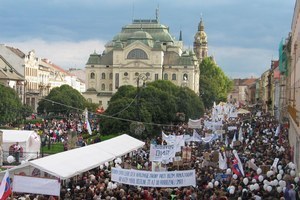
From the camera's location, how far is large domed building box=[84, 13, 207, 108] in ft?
450

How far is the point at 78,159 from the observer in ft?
79.6

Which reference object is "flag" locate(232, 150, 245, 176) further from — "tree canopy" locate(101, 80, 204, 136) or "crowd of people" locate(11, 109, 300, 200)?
"tree canopy" locate(101, 80, 204, 136)

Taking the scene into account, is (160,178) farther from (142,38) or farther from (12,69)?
(142,38)

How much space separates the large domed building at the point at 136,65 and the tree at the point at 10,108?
5903 cm

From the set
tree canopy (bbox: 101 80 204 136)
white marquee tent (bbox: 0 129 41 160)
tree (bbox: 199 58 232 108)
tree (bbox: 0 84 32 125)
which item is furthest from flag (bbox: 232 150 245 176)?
tree (bbox: 199 58 232 108)

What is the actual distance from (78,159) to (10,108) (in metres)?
46.3

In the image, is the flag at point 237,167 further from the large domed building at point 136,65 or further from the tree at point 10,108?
the large domed building at point 136,65

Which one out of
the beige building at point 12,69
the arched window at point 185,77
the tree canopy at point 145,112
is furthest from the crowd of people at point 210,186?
the arched window at point 185,77

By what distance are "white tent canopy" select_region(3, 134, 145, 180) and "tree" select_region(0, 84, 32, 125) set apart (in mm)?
36762

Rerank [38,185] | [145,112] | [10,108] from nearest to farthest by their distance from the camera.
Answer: [38,185], [145,112], [10,108]

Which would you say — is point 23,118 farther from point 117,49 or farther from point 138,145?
point 117,49

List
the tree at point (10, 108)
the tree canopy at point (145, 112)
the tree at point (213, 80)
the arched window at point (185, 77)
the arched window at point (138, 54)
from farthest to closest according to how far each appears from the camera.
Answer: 1. the tree at point (213, 80)
2. the arched window at point (138, 54)
3. the arched window at point (185, 77)
4. the tree at point (10, 108)
5. the tree canopy at point (145, 112)

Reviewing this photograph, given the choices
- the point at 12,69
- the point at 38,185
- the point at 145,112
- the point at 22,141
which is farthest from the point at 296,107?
the point at 12,69

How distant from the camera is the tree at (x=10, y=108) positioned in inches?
2677
